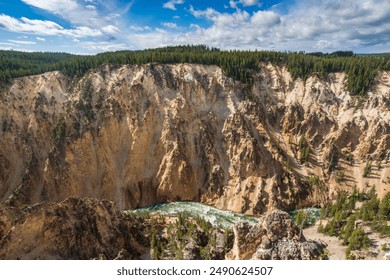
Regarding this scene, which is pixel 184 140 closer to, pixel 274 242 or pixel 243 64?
pixel 243 64

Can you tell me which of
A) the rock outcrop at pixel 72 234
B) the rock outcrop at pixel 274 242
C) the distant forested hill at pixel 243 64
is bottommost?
the rock outcrop at pixel 72 234

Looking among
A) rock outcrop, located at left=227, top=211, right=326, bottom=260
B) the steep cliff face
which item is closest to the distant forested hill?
the steep cliff face

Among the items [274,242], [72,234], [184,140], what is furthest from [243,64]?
[72,234]

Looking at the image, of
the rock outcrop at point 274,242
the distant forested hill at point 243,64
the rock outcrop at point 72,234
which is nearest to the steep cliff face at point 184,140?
the distant forested hill at point 243,64

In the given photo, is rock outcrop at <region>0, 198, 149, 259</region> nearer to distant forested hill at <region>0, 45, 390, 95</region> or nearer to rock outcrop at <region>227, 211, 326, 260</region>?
rock outcrop at <region>227, 211, 326, 260</region>

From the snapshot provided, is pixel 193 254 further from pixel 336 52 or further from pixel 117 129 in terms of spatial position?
pixel 336 52

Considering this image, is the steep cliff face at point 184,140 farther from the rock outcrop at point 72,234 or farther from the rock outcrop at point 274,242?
the rock outcrop at point 274,242
